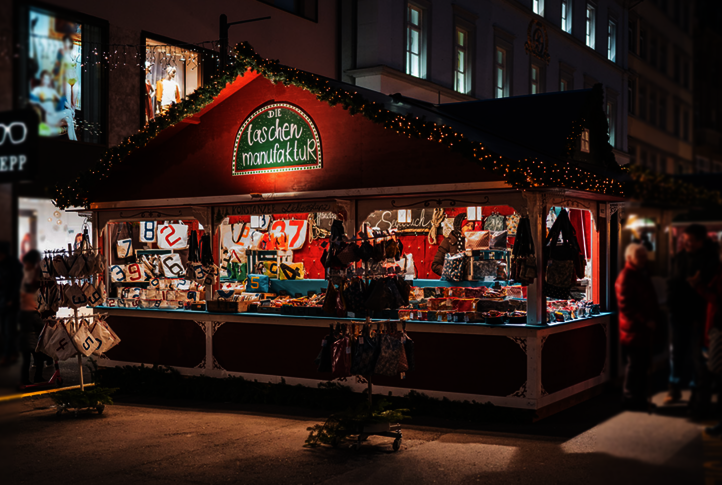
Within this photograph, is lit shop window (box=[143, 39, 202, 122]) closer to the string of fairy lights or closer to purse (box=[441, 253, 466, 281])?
the string of fairy lights

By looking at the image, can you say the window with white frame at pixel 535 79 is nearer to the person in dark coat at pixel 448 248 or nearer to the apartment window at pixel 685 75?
the person in dark coat at pixel 448 248

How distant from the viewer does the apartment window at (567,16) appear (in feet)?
92.1

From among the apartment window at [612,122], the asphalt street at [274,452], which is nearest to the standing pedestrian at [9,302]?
the asphalt street at [274,452]

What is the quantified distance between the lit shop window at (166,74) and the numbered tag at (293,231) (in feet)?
18.5

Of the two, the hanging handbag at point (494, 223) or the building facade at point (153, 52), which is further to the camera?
the building facade at point (153, 52)

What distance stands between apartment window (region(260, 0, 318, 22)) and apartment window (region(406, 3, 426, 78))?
8.39 ft

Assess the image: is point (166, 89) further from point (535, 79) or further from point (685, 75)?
point (685, 75)

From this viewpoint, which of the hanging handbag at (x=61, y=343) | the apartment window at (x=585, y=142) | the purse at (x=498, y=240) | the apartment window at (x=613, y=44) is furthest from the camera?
the purse at (x=498, y=240)

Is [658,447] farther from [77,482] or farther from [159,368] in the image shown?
[159,368]

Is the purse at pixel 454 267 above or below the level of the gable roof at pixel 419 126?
below

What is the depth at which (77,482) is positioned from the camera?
645 cm

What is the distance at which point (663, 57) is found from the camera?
6.24 ft

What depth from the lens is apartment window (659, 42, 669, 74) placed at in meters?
1.87

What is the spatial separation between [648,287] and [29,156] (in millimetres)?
1288
